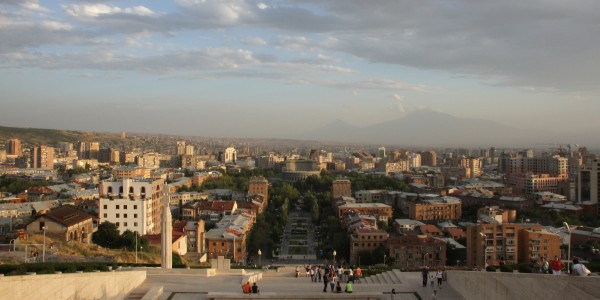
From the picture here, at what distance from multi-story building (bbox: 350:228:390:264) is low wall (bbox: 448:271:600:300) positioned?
735 inches

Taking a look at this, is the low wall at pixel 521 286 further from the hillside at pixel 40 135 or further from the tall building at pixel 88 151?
the hillside at pixel 40 135

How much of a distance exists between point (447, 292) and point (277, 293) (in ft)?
11.1

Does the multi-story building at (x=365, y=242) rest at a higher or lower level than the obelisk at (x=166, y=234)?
lower

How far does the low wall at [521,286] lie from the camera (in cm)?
786

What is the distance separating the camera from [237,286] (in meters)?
12.7

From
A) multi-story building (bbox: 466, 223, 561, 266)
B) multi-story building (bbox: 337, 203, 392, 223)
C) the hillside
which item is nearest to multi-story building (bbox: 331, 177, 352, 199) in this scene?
multi-story building (bbox: 337, 203, 392, 223)

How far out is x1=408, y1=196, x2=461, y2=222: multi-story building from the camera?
47.3m

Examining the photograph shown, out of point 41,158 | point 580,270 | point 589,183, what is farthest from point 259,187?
point 580,270

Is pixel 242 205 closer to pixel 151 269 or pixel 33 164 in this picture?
pixel 151 269

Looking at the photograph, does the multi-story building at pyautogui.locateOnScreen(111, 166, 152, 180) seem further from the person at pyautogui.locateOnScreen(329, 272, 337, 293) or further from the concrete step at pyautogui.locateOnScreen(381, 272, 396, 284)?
the person at pyautogui.locateOnScreen(329, 272, 337, 293)

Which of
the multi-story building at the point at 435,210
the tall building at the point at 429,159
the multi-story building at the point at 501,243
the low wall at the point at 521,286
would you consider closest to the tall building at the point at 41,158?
the multi-story building at the point at 435,210

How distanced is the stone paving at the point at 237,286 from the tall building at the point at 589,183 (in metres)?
41.9

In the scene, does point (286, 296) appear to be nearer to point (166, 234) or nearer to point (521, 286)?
point (521, 286)

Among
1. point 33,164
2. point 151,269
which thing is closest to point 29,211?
point 151,269
